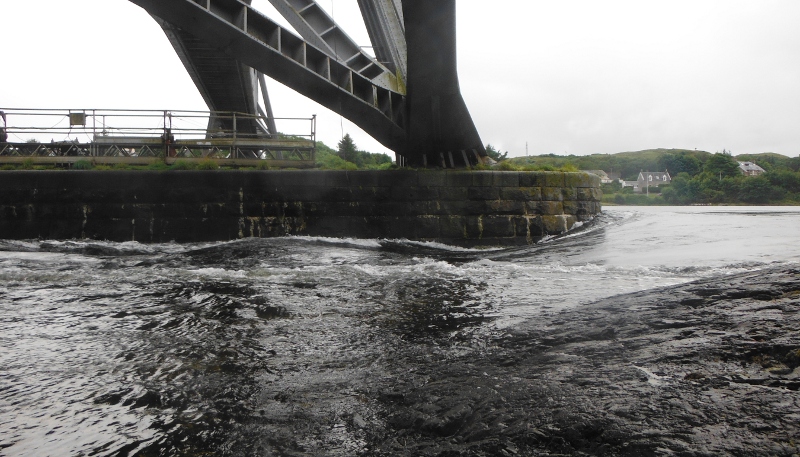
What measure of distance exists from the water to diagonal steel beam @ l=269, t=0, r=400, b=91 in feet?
19.5

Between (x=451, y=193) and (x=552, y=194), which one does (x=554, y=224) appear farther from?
(x=451, y=193)

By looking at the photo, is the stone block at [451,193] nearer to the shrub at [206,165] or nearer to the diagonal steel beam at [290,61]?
the diagonal steel beam at [290,61]

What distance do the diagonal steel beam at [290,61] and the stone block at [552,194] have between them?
3957mm

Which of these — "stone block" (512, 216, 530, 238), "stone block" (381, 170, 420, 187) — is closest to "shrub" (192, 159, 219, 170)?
"stone block" (381, 170, 420, 187)

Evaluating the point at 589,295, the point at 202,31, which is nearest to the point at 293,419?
Result: the point at 589,295

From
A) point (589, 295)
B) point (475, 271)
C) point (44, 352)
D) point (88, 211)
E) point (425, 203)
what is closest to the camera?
point (44, 352)

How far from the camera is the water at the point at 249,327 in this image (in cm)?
259

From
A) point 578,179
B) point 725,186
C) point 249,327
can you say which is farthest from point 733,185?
point 249,327

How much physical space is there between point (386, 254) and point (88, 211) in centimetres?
686

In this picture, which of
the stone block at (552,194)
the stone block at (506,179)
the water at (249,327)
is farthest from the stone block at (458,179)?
the water at (249,327)

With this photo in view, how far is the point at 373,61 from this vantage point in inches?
569

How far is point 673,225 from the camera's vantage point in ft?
48.8

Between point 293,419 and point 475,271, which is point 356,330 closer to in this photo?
point 293,419

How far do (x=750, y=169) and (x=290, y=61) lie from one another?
141 ft
